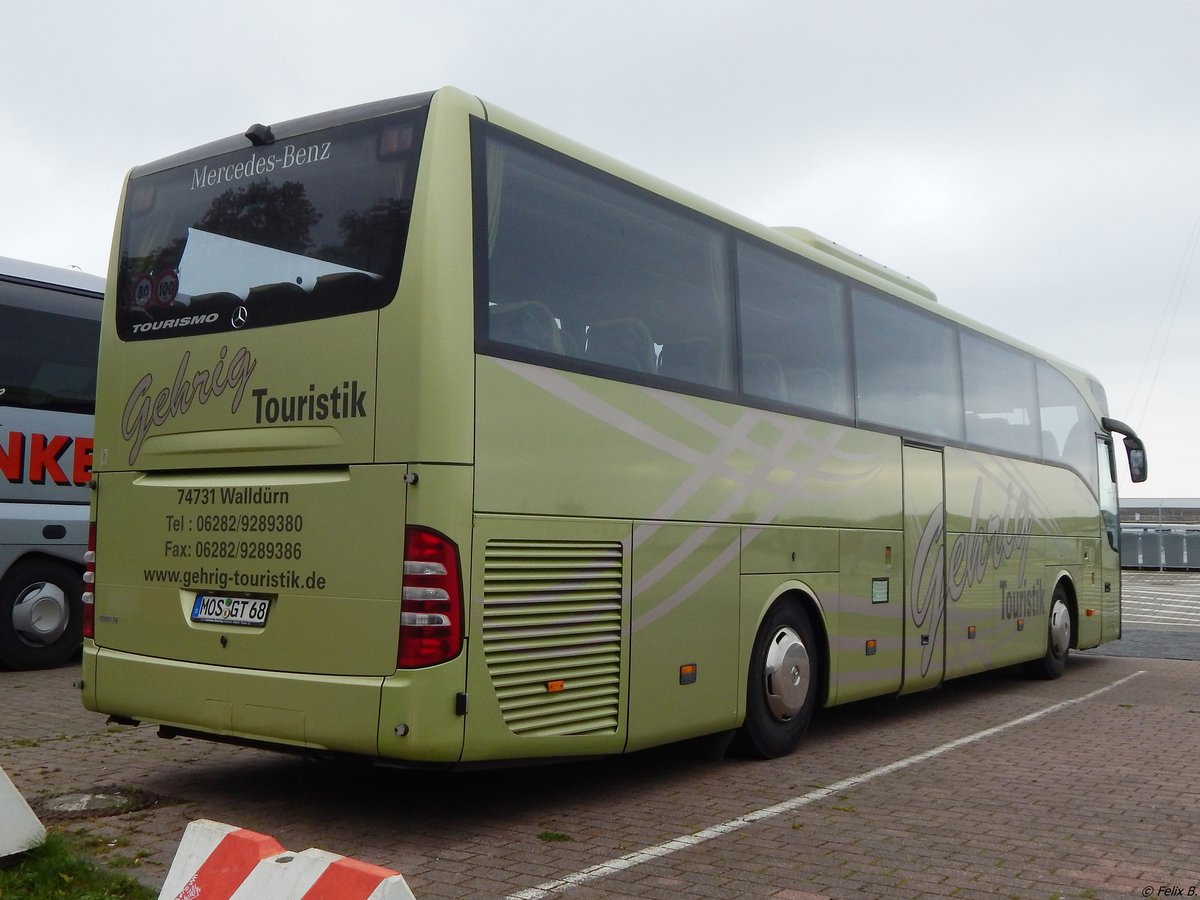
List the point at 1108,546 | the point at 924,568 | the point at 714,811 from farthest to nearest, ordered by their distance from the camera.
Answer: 1. the point at 1108,546
2. the point at 924,568
3. the point at 714,811

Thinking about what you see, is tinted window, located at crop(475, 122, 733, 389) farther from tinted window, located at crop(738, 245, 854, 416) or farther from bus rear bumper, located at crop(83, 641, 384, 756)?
bus rear bumper, located at crop(83, 641, 384, 756)

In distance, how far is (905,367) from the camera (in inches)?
415

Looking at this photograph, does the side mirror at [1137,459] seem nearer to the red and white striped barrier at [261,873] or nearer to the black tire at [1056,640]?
the black tire at [1056,640]

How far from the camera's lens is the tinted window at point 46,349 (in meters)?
11.7

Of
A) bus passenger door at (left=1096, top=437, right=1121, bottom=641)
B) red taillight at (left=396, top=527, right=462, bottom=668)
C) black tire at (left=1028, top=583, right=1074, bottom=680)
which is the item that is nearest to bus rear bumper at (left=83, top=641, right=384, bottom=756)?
red taillight at (left=396, top=527, right=462, bottom=668)

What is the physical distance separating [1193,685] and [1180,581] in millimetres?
22609

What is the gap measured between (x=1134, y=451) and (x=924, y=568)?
22.8 ft

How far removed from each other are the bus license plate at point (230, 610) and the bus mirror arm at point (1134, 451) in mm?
12493

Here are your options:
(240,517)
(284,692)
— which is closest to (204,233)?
(240,517)

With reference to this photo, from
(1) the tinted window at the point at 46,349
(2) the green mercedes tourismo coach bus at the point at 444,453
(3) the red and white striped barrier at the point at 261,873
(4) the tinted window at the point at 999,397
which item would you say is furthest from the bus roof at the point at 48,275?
(3) the red and white striped barrier at the point at 261,873

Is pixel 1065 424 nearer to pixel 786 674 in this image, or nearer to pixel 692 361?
pixel 786 674

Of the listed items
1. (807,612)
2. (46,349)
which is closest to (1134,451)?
(807,612)

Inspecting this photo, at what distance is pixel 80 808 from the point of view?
20.8ft

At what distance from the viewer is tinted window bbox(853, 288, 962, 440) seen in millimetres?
9859
